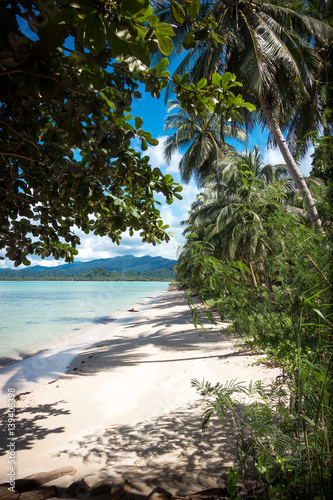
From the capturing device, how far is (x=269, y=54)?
22.7ft

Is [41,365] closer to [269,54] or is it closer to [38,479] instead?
[38,479]

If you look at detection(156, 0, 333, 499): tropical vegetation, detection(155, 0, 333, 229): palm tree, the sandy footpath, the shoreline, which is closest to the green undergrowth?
detection(156, 0, 333, 499): tropical vegetation

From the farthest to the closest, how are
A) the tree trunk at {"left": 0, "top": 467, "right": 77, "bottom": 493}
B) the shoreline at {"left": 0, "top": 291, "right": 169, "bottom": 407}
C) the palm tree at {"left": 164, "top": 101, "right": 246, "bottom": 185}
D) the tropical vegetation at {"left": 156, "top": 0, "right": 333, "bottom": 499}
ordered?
1. the palm tree at {"left": 164, "top": 101, "right": 246, "bottom": 185}
2. the shoreline at {"left": 0, "top": 291, "right": 169, "bottom": 407}
3. the tree trunk at {"left": 0, "top": 467, "right": 77, "bottom": 493}
4. the tropical vegetation at {"left": 156, "top": 0, "right": 333, "bottom": 499}

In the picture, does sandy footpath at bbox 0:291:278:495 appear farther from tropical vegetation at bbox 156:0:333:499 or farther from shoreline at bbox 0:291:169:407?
tropical vegetation at bbox 156:0:333:499

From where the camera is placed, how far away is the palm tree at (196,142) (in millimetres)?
15617

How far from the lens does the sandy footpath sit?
2.27 metres

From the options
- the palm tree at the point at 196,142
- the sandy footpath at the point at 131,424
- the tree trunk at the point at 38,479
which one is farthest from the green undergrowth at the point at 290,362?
the palm tree at the point at 196,142

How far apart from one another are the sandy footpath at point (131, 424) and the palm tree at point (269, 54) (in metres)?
5.16

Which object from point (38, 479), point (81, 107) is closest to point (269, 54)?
point (81, 107)

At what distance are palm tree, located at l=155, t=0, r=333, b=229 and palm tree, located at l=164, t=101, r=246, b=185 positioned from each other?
673 centimetres

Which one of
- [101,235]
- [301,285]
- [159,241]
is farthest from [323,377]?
[101,235]

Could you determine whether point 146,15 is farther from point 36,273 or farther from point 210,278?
point 36,273

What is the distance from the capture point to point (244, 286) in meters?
1.83

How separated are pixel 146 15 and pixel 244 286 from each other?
156 cm
